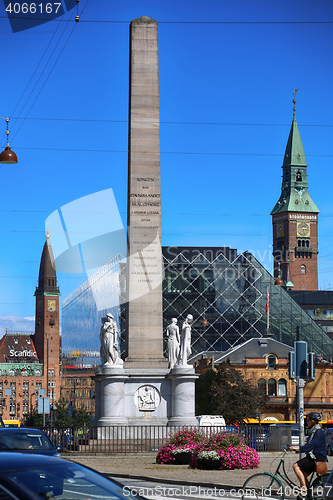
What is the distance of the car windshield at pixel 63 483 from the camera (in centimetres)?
624

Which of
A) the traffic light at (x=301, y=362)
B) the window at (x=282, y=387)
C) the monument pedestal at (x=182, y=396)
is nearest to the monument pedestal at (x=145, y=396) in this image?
the monument pedestal at (x=182, y=396)

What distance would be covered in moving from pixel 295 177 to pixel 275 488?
18555 centimetres

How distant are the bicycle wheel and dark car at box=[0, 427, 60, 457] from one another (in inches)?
200

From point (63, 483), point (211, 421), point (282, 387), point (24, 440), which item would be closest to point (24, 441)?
point (24, 440)

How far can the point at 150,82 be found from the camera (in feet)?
101

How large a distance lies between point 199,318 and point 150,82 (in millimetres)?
65256

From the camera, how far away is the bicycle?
11.5 metres

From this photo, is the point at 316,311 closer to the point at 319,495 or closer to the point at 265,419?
the point at 265,419

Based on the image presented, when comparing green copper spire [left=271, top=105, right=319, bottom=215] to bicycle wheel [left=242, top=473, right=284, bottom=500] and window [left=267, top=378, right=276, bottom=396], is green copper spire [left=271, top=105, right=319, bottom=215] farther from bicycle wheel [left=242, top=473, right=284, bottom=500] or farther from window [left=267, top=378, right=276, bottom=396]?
bicycle wheel [left=242, top=473, right=284, bottom=500]

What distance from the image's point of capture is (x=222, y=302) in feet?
315

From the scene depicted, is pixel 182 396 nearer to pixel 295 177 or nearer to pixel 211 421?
pixel 211 421

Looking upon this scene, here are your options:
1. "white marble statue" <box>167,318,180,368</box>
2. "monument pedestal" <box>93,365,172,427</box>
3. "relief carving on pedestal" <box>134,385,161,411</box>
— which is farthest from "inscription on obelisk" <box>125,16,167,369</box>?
"relief carving on pedestal" <box>134,385,161,411</box>

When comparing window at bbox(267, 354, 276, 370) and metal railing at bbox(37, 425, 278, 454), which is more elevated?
window at bbox(267, 354, 276, 370)

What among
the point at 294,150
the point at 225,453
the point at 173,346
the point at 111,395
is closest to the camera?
the point at 225,453
